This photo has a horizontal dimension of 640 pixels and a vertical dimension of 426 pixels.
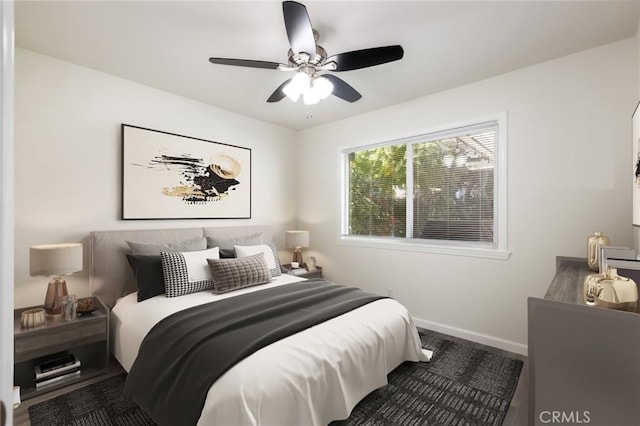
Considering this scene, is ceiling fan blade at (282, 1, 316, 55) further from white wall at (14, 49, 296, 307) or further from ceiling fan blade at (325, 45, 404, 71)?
white wall at (14, 49, 296, 307)

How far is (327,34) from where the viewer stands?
86.7 inches

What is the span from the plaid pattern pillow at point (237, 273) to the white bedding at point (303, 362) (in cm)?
9

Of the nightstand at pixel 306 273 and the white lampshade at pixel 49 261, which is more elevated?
the white lampshade at pixel 49 261

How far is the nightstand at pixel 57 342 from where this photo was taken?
206cm

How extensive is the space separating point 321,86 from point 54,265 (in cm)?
233

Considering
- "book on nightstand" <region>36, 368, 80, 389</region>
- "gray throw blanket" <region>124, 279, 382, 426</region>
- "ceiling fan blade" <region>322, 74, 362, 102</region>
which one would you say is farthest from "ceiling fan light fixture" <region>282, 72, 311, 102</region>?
"book on nightstand" <region>36, 368, 80, 389</region>

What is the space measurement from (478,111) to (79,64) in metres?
3.74

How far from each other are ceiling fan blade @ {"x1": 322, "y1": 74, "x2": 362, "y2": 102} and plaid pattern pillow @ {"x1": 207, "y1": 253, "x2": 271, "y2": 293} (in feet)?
5.65

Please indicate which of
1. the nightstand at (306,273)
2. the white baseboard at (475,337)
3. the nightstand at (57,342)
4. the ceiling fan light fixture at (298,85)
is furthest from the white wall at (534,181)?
the nightstand at (57,342)

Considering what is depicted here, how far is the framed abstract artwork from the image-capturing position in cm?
301

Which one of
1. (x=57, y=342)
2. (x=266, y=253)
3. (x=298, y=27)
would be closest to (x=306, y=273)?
(x=266, y=253)

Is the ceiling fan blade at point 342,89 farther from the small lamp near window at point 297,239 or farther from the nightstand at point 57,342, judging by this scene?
the nightstand at point 57,342

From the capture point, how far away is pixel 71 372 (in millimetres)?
2314

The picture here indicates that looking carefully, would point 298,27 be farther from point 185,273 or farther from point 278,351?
point 185,273
